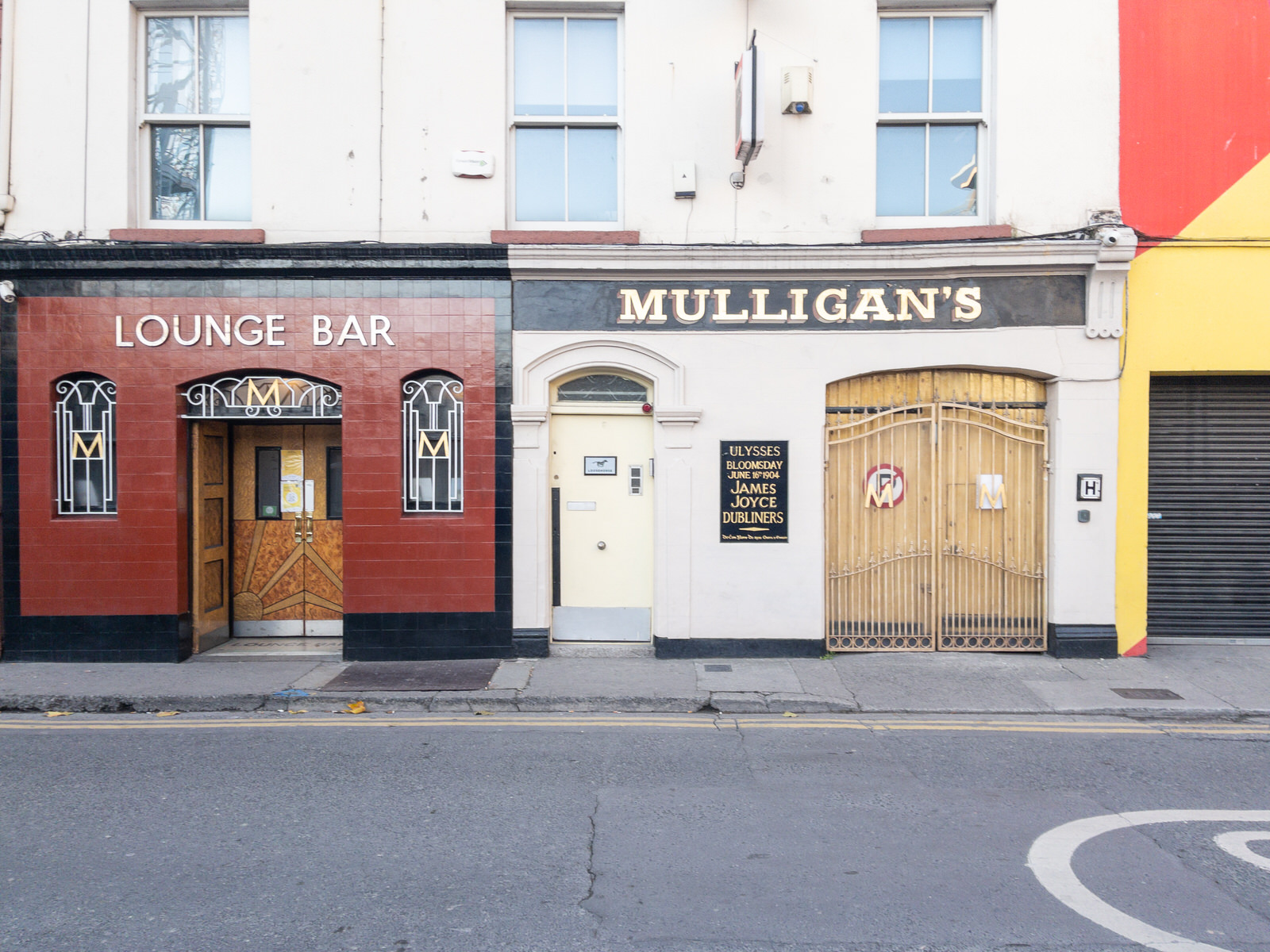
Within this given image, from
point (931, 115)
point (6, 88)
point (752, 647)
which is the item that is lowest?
point (752, 647)

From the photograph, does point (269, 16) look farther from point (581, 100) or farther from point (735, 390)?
point (735, 390)

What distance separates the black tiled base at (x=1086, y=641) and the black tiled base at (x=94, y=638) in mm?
9450

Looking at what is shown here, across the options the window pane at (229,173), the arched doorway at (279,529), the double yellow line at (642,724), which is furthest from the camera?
the arched doorway at (279,529)

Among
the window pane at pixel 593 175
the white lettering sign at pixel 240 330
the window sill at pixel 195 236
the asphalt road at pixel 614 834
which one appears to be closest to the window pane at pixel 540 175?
the window pane at pixel 593 175

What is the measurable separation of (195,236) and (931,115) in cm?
811

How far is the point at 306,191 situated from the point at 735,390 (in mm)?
5086

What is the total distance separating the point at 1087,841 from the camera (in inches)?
179

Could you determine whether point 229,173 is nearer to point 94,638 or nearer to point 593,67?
point 593,67

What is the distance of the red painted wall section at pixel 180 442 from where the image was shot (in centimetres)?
860

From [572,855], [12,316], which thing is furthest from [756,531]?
[12,316]

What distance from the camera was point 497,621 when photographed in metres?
8.70

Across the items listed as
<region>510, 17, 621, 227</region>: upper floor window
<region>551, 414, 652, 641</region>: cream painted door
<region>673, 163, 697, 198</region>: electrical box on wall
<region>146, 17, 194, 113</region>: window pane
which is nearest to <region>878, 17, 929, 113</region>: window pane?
<region>673, 163, 697, 198</region>: electrical box on wall

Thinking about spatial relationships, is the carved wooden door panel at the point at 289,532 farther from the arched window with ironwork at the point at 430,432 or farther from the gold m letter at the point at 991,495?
the gold m letter at the point at 991,495

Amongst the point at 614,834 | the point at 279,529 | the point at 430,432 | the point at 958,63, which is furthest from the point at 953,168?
the point at 279,529
